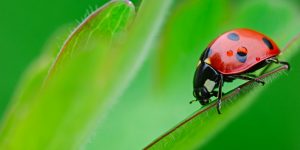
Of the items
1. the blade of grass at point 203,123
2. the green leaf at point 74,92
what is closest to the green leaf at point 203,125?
the blade of grass at point 203,123

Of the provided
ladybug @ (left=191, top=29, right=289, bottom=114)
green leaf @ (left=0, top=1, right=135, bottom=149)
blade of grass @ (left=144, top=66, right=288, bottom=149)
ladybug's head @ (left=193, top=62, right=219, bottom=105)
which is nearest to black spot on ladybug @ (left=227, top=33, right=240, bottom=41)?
ladybug @ (left=191, top=29, right=289, bottom=114)

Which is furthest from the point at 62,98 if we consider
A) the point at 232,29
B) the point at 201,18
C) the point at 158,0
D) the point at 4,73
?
the point at 4,73

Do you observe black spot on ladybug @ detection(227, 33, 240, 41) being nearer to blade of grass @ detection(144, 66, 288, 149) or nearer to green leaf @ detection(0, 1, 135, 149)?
blade of grass @ detection(144, 66, 288, 149)

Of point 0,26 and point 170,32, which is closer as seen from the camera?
point 170,32

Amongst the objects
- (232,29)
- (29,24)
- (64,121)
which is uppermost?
(29,24)

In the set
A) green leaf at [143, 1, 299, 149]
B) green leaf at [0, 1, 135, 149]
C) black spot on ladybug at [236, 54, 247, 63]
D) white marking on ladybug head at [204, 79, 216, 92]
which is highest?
green leaf at [0, 1, 135, 149]

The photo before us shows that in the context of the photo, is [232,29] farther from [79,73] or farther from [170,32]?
[79,73]

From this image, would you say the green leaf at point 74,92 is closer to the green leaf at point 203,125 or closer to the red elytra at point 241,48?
the green leaf at point 203,125

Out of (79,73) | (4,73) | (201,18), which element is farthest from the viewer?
(4,73)
